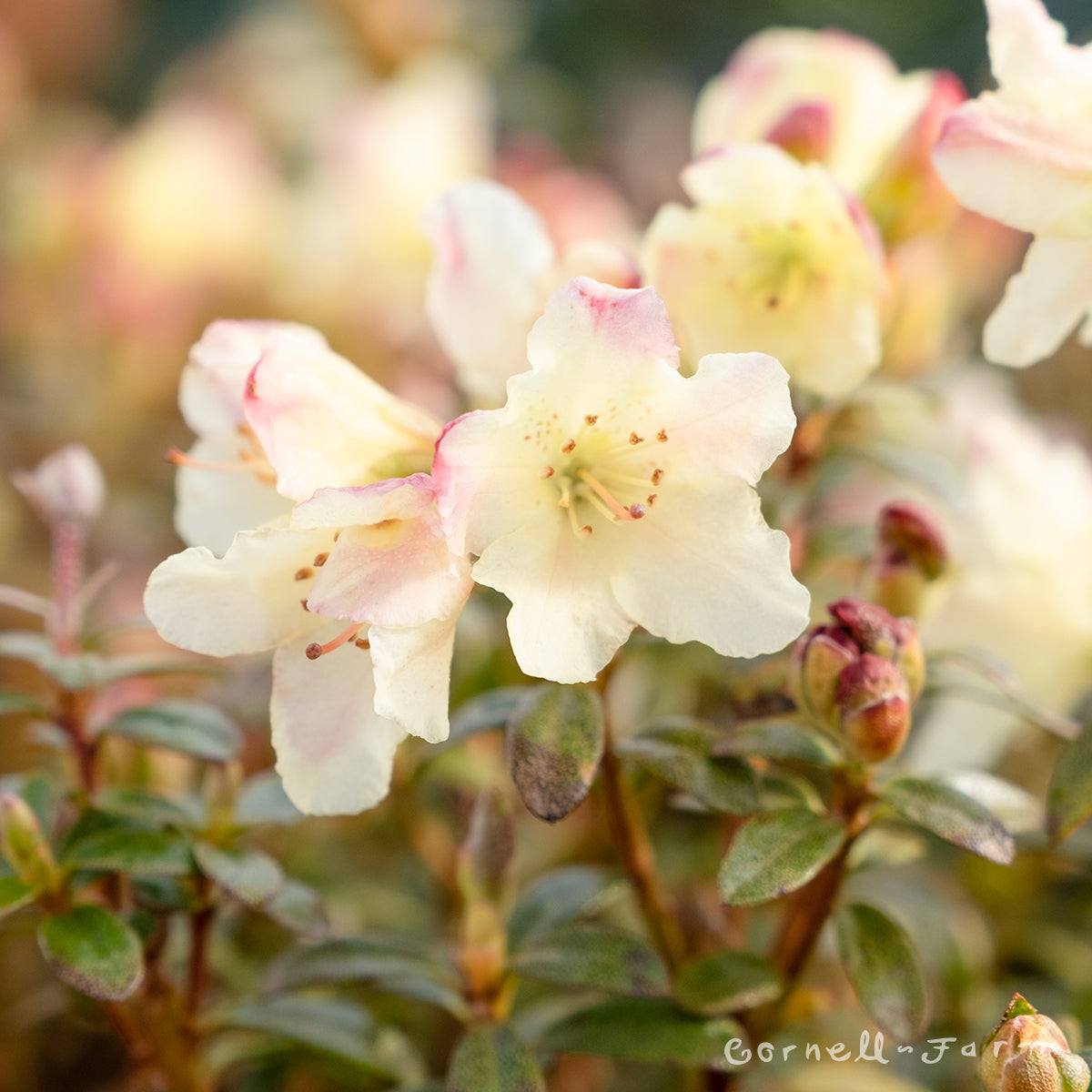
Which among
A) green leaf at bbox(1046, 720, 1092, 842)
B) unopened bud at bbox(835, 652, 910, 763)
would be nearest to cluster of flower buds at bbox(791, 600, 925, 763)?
unopened bud at bbox(835, 652, 910, 763)

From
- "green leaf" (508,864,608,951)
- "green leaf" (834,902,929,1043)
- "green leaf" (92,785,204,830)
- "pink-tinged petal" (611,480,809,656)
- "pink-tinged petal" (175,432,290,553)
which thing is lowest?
"green leaf" (508,864,608,951)

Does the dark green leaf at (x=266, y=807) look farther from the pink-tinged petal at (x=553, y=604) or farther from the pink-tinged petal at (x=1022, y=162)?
the pink-tinged petal at (x=1022, y=162)

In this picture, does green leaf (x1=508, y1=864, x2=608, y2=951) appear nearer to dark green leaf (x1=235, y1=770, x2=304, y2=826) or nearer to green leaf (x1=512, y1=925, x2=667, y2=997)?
green leaf (x1=512, y1=925, x2=667, y2=997)

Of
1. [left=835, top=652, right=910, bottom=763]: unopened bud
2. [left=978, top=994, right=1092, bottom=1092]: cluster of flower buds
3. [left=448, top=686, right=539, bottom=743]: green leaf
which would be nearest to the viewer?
[left=978, top=994, right=1092, bottom=1092]: cluster of flower buds

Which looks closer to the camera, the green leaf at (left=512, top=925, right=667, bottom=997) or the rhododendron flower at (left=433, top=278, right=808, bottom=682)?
the rhododendron flower at (left=433, top=278, right=808, bottom=682)


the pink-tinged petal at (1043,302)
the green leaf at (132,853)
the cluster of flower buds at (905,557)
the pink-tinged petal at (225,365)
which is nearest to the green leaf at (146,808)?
the green leaf at (132,853)

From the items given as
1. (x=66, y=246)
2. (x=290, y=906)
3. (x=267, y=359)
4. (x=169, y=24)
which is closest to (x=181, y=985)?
(x=290, y=906)

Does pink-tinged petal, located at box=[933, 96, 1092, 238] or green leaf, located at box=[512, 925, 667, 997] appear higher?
pink-tinged petal, located at box=[933, 96, 1092, 238]

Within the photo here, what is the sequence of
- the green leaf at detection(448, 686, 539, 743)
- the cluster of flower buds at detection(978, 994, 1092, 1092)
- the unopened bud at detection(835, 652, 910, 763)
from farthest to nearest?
1. the green leaf at detection(448, 686, 539, 743)
2. the unopened bud at detection(835, 652, 910, 763)
3. the cluster of flower buds at detection(978, 994, 1092, 1092)
